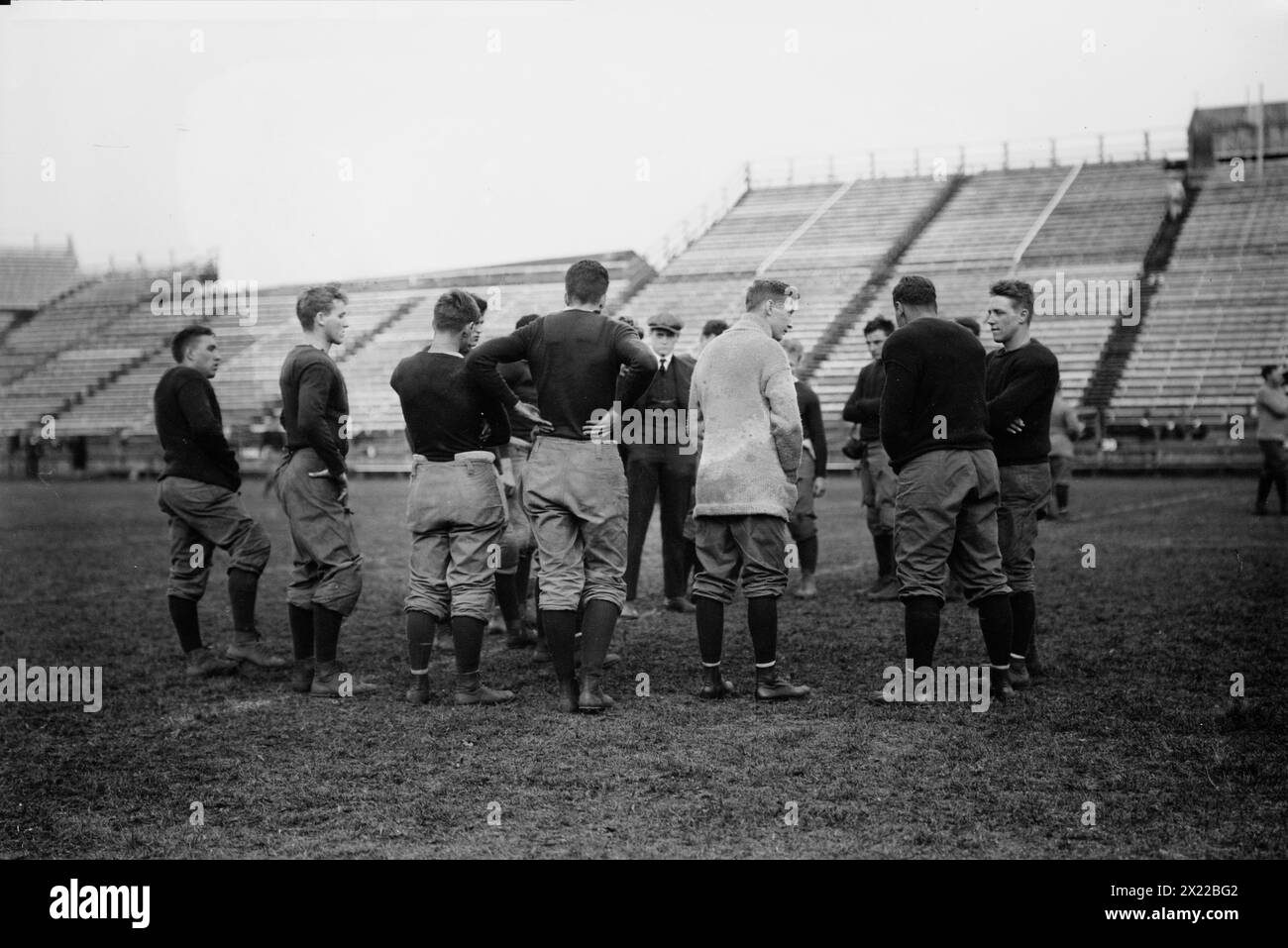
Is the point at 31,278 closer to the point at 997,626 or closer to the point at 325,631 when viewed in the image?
the point at 325,631

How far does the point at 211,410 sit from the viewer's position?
6.57 metres

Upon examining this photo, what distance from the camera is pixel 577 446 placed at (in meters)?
5.55

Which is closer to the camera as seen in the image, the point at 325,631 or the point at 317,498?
the point at 325,631

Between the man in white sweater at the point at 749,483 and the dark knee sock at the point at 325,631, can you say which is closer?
the man in white sweater at the point at 749,483

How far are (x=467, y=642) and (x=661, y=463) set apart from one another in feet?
9.06

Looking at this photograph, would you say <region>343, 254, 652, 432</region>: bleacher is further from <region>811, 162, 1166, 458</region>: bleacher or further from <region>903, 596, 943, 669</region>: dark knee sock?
<region>903, 596, 943, 669</region>: dark knee sock

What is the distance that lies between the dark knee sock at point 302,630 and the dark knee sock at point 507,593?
118cm

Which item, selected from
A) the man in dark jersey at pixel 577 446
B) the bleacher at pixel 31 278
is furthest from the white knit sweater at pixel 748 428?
the bleacher at pixel 31 278

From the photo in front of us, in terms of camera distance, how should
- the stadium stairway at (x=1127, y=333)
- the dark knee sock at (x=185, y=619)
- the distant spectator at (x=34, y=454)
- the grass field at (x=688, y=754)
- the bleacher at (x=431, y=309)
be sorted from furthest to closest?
1. the distant spectator at (x=34, y=454)
2. the bleacher at (x=431, y=309)
3. the stadium stairway at (x=1127, y=333)
4. the dark knee sock at (x=185, y=619)
5. the grass field at (x=688, y=754)


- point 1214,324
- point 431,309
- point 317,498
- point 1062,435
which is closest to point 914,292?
point 317,498
